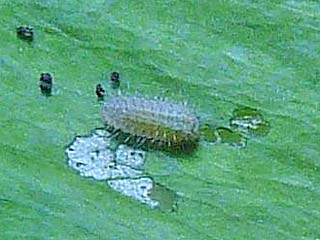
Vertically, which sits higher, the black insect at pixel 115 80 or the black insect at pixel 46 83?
the black insect at pixel 115 80

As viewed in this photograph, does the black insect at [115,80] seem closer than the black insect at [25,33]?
Yes

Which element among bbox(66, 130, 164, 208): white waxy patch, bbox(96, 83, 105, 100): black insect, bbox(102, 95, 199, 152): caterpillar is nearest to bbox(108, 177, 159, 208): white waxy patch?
bbox(66, 130, 164, 208): white waxy patch

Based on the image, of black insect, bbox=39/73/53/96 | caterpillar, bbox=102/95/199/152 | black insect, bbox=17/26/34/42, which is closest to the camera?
caterpillar, bbox=102/95/199/152

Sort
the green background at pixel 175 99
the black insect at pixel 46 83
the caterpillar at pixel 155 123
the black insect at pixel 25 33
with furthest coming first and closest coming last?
the black insect at pixel 25 33
the black insect at pixel 46 83
the caterpillar at pixel 155 123
the green background at pixel 175 99

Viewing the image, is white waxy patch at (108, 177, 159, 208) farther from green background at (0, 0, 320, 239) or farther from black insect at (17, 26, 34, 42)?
black insect at (17, 26, 34, 42)

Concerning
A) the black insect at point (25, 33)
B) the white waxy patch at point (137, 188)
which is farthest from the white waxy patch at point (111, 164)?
the black insect at point (25, 33)

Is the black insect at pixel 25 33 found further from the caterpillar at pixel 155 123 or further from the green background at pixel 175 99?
the caterpillar at pixel 155 123
